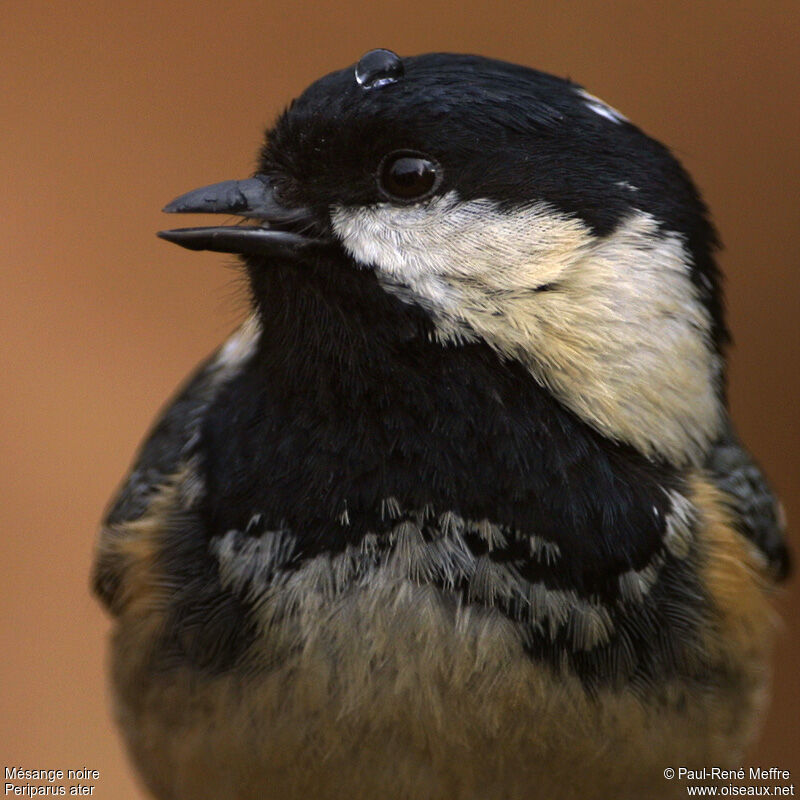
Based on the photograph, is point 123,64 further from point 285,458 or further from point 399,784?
point 399,784

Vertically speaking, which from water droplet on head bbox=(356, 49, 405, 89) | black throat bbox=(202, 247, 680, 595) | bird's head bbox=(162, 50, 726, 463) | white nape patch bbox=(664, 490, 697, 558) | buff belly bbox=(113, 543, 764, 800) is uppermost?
water droplet on head bbox=(356, 49, 405, 89)

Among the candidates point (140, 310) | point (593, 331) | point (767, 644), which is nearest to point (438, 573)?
point (593, 331)

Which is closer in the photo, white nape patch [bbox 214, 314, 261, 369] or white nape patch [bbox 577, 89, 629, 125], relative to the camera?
white nape patch [bbox 577, 89, 629, 125]

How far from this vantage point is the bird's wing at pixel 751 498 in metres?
1.87

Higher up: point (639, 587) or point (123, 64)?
point (123, 64)

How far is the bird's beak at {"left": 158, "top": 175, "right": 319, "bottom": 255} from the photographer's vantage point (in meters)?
1.58

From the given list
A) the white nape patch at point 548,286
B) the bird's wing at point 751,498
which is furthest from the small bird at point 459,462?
the bird's wing at point 751,498

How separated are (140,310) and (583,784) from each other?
202cm

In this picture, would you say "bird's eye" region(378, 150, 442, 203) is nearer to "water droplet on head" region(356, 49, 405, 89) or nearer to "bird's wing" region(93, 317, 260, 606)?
"water droplet on head" region(356, 49, 405, 89)

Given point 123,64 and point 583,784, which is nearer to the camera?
point 583,784

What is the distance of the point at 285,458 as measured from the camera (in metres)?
1.66

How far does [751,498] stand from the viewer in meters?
1.96

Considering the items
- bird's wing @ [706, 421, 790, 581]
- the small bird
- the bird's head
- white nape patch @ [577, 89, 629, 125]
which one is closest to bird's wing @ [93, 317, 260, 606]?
the small bird

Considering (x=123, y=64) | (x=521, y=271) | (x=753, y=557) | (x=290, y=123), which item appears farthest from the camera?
(x=123, y=64)
